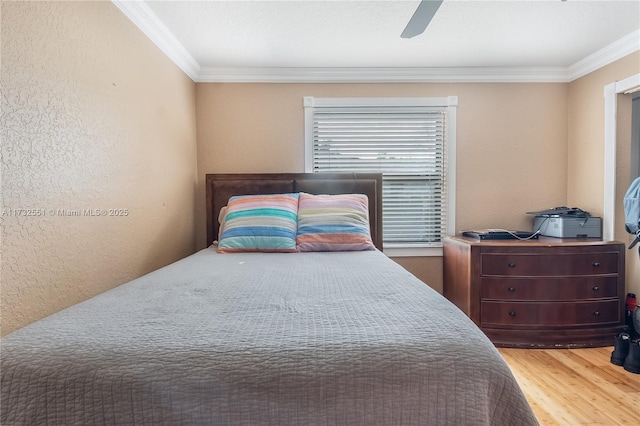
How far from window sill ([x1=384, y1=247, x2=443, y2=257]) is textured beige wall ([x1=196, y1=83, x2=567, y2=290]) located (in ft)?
0.19

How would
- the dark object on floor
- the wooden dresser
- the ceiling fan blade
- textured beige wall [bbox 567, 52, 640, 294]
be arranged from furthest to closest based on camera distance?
textured beige wall [bbox 567, 52, 640, 294], the wooden dresser, the dark object on floor, the ceiling fan blade

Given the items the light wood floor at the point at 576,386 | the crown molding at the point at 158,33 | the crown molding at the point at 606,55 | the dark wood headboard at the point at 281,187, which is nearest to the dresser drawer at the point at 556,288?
the light wood floor at the point at 576,386

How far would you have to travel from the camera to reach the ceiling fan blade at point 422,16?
57.3 inches

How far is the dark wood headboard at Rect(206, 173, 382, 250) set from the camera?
9.56ft

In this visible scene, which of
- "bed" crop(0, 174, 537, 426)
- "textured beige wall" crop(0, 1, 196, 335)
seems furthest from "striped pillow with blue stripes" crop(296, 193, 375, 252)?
"bed" crop(0, 174, 537, 426)

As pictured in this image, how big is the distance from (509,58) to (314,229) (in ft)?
6.93

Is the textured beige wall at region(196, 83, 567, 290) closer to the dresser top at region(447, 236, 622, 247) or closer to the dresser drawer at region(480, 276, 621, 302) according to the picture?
the dresser top at region(447, 236, 622, 247)

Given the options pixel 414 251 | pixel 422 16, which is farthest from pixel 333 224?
pixel 422 16

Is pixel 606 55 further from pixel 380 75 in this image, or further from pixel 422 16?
pixel 422 16

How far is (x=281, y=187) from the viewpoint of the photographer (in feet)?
9.61

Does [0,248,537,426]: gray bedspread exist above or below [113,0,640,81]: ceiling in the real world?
below

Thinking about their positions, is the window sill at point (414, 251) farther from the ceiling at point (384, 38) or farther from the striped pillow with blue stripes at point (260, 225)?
the ceiling at point (384, 38)

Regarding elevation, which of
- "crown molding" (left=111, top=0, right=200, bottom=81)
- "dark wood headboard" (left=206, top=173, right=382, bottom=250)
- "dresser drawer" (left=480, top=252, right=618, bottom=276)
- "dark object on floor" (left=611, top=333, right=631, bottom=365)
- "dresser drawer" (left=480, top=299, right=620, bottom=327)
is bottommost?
"dark object on floor" (left=611, top=333, right=631, bottom=365)

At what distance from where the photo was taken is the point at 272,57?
2.78 metres
